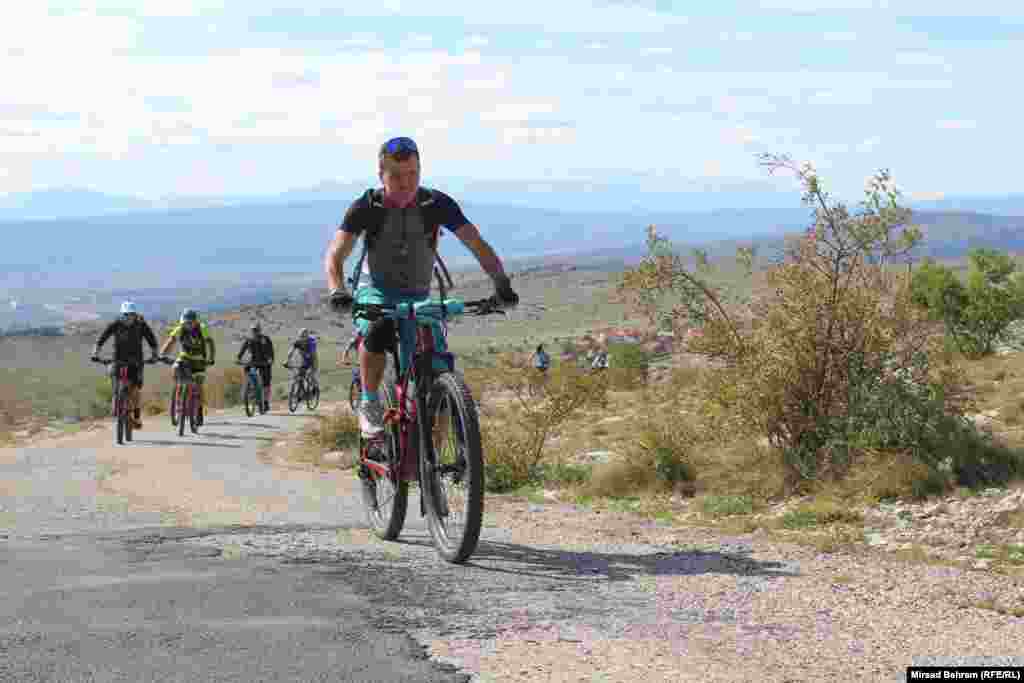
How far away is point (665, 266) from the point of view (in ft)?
38.3

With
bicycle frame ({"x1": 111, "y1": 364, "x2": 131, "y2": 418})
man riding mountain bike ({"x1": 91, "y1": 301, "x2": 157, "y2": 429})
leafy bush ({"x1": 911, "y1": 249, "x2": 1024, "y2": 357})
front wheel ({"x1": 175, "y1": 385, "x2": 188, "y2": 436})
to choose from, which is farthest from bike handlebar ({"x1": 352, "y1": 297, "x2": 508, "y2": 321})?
leafy bush ({"x1": 911, "y1": 249, "x2": 1024, "y2": 357})

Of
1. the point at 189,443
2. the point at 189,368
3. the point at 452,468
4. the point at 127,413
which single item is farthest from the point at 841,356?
the point at 189,368

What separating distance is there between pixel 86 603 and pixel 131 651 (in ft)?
3.02

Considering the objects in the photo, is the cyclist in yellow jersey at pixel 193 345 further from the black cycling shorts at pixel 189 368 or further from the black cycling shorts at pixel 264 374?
A: the black cycling shorts at pixel 264 374

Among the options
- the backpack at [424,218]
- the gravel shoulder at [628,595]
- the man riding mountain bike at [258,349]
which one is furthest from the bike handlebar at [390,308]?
the man riding mountain bike at [258,349]

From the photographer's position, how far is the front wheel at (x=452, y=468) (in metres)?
6.79

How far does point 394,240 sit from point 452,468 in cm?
129

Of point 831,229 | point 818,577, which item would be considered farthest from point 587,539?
point 831,229

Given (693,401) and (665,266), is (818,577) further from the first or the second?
(693,401)

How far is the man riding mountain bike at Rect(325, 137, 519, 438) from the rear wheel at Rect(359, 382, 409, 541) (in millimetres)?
355

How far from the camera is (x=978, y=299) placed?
86.1 ft

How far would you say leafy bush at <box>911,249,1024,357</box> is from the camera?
25.6 meters

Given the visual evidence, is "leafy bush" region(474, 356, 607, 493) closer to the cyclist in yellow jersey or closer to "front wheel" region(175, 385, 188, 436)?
the cyclist in yellow jersey

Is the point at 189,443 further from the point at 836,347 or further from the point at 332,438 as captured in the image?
the point at 836,347
